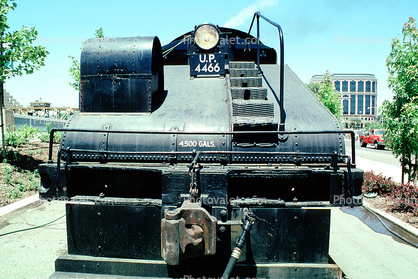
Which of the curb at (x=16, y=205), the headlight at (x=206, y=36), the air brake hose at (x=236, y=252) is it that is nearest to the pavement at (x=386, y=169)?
the headlight at (x=206, y=36)

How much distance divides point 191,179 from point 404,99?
6.58 metres

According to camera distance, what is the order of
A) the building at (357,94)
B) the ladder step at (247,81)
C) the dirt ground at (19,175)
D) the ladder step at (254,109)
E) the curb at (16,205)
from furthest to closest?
1. the building at (357,94)
2. the dirt ground at (19,175)
3. the curb at (16,205)
4. the ladder step at (247,81)
5. the ladder step at (254,109)

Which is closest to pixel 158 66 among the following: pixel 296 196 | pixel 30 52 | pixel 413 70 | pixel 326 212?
pixel 296 196

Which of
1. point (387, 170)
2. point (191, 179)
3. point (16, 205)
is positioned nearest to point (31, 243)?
point (16, 205)

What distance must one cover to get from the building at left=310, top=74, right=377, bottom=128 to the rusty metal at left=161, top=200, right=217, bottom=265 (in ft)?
346

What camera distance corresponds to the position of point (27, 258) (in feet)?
12.8

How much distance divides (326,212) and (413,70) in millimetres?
5508

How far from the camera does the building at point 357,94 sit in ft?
327

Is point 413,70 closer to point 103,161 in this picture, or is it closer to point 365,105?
point 103,161

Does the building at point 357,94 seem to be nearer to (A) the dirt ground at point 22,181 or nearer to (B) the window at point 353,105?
(B) the window at point 353,105

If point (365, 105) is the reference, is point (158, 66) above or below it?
below

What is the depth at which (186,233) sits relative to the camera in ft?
7.23

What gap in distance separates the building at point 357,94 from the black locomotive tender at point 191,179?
10437 centimetres

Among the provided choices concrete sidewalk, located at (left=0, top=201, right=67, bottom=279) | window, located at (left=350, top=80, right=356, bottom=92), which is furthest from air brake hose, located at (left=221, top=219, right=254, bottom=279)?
window, located at (left=350, top=80, right=356, bottom=92)
